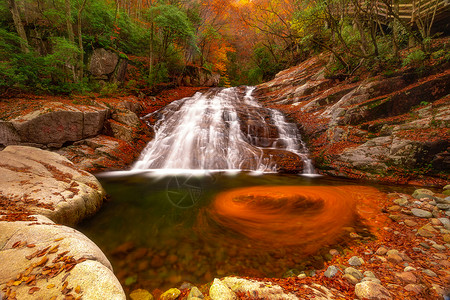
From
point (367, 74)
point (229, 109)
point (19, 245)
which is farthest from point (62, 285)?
point (367, 74)

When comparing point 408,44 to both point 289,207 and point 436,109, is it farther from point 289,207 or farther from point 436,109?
point 289,207

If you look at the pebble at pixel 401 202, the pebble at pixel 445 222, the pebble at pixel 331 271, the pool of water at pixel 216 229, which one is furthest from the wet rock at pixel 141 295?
the pebble at pixel 401 202

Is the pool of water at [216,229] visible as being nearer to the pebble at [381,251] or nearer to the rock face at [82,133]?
the pebble at [381,251]

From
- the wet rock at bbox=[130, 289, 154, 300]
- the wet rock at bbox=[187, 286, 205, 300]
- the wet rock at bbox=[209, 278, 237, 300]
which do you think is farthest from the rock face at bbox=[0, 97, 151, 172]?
the wet rock at bbox=[209, 278, 237, 300]

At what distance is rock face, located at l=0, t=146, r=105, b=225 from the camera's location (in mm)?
3105

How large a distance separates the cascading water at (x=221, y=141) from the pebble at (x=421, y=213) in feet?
15.0

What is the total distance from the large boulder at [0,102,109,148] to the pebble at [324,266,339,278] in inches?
397

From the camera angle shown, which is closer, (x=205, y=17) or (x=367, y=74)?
(x=367, y=74)

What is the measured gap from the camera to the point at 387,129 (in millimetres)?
7227

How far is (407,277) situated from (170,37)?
18815 millimetres

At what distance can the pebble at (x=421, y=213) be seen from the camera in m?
3.44

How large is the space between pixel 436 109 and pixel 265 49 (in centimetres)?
2261

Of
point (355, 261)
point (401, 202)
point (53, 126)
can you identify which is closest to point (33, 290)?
point (355, 261)

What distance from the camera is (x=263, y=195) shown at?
17.7ft
